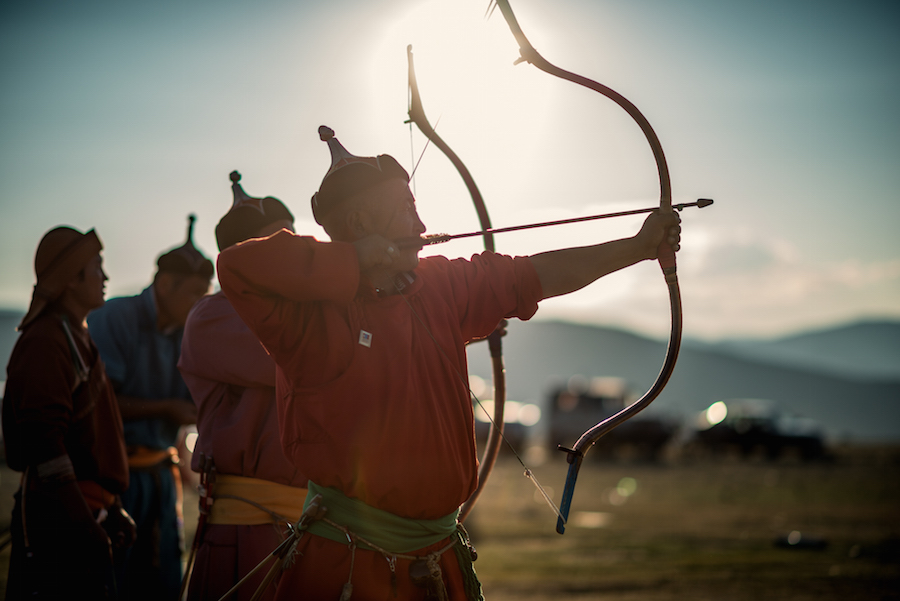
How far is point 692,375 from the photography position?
127 metres

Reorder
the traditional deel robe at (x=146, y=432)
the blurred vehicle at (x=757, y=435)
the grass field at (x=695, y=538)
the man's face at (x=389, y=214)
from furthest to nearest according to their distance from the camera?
the blurred vehicle at (x=757, y=435) → the grass field at (x=695, y=538) → the traditional deel robe at (x=146, y=432) → the man's face at (x=389, y=214)

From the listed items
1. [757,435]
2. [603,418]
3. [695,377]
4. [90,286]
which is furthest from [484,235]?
[695,377]

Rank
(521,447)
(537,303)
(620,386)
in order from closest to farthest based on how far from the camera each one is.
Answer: (537,303) < (521,447) < (620,386)

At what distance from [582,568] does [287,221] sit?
6167 mm

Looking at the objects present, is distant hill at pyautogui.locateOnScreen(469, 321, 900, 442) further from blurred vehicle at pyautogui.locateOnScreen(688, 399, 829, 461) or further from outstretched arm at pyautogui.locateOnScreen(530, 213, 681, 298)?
outstretched arm at pyautogui.locateOnScreen(530, 213, 681, 298)

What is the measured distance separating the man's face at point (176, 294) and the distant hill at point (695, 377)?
53111 mm

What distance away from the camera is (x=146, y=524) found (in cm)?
430

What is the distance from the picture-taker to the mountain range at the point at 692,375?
82562 millimetres

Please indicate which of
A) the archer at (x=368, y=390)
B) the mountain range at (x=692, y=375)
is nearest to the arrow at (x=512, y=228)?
the archer at (x=368, y=390)

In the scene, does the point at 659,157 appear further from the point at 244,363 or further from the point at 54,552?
the point at 54,552

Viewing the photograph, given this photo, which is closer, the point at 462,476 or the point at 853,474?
the point at 462,476

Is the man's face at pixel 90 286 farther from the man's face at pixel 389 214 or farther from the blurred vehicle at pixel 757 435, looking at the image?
the blurred vehicle at pixel 757 435

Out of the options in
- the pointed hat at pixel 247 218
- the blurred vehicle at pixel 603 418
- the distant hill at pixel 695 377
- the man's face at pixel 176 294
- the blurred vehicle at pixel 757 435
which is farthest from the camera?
the distant hill at pixel 695 377

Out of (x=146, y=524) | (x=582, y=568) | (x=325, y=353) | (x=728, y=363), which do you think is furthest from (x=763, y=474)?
(x=728, y=363)
